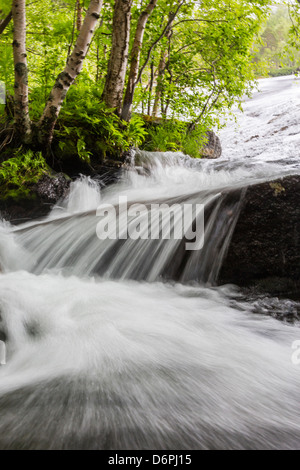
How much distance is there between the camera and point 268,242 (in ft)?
10.7

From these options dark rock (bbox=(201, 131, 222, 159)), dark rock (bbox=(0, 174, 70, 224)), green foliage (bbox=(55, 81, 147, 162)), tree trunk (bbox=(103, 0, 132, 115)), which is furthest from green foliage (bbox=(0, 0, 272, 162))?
dark rock (bbox=(201, 131, 222, 159))

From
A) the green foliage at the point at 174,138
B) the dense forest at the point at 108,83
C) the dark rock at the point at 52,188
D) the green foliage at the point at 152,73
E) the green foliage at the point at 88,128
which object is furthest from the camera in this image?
the green foliage at the point at 174,138

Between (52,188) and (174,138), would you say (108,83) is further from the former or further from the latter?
(174,138)

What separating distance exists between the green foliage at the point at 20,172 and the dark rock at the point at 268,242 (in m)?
3.09

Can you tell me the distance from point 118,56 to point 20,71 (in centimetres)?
186

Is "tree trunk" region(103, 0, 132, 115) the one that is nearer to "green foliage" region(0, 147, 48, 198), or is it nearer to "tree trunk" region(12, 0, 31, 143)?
"tree trunk" region(12, 0, 31, 143)

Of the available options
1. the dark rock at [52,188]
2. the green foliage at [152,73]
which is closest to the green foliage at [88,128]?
the green foliage at [152,73]

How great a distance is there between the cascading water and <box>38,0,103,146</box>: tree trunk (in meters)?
1.30

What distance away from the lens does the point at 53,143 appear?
17.5 feet

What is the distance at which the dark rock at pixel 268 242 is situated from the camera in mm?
3148

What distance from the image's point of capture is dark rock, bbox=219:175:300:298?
10.3 ft

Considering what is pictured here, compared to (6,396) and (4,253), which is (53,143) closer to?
(4,253)

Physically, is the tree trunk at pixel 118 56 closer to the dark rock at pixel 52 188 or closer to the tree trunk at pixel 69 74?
the tree trunk at pixel 69 74

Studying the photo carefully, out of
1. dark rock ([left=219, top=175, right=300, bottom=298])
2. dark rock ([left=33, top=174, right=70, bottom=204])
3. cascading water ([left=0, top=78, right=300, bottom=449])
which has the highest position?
dark rock ([left=33, top=174, right=70, bottom=204])
